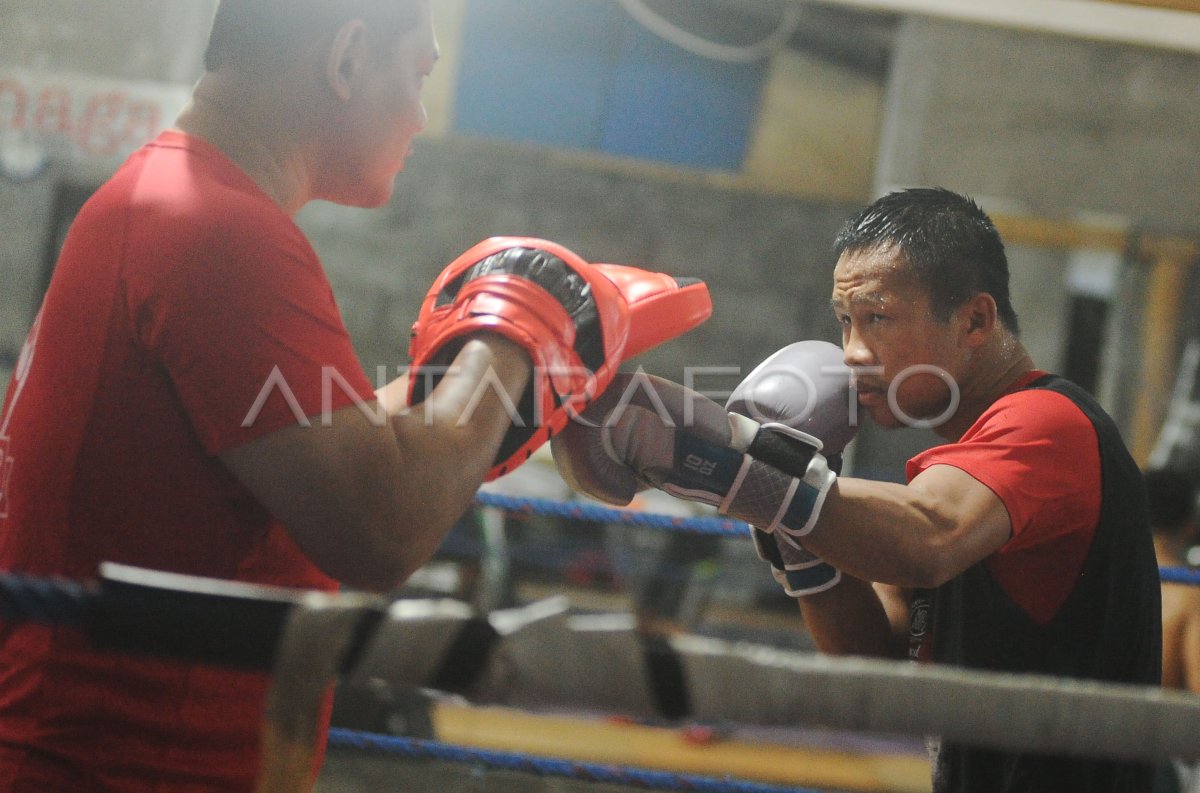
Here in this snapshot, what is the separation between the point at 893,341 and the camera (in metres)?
1.34

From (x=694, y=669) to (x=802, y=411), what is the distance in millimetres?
754

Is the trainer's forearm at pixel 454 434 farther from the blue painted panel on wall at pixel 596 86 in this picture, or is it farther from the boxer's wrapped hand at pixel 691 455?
the blue painted panel on wall at pixel 596 86

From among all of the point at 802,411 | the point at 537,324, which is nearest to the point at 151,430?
the point at 537,324

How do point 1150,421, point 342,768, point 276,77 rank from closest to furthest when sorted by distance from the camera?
1. point 276,77
2. point 342,768
3. point 1150,421

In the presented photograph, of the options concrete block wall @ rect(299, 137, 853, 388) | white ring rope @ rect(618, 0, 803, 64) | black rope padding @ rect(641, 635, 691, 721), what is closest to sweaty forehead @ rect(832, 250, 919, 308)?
black rope padding @ rect(641, 635, 691, 721)

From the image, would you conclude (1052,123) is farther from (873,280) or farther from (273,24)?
(273,24)

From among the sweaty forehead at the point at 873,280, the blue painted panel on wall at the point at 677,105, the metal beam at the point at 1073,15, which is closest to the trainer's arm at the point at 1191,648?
the sweaty forehead at the point at 873,280

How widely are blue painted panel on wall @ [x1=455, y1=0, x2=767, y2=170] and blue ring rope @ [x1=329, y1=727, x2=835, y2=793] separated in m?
5.26

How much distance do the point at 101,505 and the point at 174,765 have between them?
23 centimetres

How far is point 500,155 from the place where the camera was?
6422 mm

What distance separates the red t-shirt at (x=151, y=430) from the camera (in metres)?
0.85

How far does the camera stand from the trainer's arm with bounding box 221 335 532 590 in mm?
840

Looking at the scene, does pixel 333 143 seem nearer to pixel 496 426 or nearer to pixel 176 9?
pixel 496 426

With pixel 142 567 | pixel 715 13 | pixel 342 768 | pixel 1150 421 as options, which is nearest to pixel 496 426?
pixel 142 567
